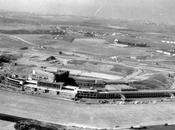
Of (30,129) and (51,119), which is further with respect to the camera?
(51,119)

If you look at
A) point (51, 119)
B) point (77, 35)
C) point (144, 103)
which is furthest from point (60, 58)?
point (77, 35)

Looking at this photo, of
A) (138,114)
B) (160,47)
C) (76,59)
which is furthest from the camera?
(160,47)

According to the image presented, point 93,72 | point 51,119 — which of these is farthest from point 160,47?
point 51,119

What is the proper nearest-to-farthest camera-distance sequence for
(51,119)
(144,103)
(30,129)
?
(30,129) → (51,119) → (144,103)

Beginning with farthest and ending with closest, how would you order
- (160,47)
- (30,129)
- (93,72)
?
Answer: (160,47) → (93,72) → (30,129)

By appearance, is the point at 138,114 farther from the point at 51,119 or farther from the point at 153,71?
the point at 153,71

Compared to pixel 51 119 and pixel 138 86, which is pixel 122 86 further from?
pixel 51 119

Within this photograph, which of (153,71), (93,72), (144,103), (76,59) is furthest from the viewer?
(76,59)

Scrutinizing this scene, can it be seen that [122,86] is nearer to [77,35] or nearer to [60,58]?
[60,58]
